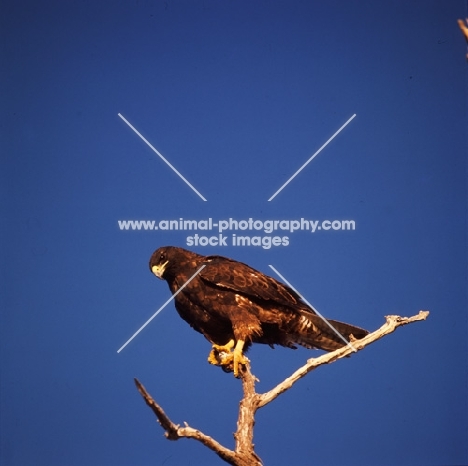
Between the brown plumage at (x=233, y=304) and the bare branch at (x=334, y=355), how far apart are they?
0.21m

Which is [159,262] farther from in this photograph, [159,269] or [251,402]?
[251,402]

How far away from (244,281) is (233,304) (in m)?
0.14

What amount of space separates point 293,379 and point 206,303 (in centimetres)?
76

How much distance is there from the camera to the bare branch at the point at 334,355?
3627mm

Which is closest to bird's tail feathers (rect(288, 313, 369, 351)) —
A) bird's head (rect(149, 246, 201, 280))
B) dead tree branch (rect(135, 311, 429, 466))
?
dead tree branch (rect(135, 311, 429, 466))

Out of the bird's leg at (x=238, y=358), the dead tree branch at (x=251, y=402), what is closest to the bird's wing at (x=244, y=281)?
the bird's leg at (x=238, y=358)

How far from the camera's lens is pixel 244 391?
3688mm

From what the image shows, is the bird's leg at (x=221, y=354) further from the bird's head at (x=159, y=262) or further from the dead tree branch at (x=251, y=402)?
the bird's head at (x=159, y=262)

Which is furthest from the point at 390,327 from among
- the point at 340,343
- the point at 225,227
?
the point at 225,227

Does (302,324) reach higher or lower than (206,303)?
higher

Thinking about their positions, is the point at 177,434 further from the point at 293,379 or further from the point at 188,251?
the point at 188,251

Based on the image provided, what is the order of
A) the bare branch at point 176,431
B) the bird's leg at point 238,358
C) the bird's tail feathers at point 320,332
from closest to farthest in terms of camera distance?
the bare branch at point 176,431 → the bird's leg at point 238,358 → the bird's tail feathers at point 320,332

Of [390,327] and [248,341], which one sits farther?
[248,341]

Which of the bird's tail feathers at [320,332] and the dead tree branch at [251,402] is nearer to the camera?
the dead tree branch at [251,402]
